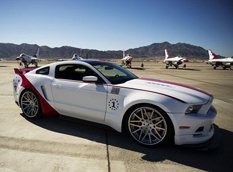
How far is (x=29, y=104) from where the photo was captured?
5750mm

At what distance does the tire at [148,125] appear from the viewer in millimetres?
4016

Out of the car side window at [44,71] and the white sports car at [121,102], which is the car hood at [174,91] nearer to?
the white sports car at [121,102]

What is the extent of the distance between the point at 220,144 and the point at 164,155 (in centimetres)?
130

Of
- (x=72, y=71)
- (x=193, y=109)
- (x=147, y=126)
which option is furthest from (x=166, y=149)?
(x=72, y=71)

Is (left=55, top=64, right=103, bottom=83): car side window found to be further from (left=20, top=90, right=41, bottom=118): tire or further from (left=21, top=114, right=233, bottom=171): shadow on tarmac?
(left=21, top=114, right=233, bottom=171): shadow on tarmac

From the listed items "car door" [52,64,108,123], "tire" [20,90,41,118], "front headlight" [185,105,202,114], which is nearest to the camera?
"front headlight" [185,105,202,114]

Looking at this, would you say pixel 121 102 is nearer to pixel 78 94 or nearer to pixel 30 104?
pixel 78 94

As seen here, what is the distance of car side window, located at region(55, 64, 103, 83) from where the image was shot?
5148 mm

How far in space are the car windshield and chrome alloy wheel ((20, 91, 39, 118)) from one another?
1767 mm

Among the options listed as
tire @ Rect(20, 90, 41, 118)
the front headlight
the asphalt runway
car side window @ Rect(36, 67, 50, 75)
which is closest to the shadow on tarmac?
the asphalt runway

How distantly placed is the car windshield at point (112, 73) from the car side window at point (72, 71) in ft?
0.80

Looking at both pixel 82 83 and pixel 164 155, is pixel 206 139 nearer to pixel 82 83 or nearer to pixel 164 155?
pixel 164 155

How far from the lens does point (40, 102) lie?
5.49m

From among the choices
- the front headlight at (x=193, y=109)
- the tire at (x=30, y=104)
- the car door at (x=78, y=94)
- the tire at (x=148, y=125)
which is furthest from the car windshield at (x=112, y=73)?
the tire at (x=30, y=104)
